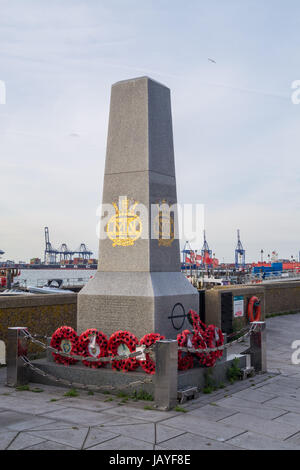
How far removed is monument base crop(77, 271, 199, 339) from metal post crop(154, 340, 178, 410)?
1181mm

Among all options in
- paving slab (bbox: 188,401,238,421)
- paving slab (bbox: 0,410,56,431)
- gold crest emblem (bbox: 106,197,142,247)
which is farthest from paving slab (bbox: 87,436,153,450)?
gold crest emblem (bbox: 106,197,142,247)

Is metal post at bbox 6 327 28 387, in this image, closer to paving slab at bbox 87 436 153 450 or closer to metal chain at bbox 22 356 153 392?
metal chain at bbox 22 356 153 392

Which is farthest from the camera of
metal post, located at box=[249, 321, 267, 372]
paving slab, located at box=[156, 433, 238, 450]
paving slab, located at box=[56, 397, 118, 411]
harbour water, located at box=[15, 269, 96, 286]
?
harbour water, located at box=[15, 269, 96, 286]

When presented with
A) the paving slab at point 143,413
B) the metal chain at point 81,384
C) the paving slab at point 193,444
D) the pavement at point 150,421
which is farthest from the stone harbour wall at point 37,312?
the paving slab at point 193,444

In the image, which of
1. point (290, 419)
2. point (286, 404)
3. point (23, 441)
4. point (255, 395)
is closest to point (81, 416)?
point (23, 441)

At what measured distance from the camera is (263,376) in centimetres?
973

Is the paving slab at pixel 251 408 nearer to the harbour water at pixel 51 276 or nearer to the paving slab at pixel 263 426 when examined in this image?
the paving slab at pixel 263 426

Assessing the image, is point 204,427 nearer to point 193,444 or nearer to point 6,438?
point 193,444

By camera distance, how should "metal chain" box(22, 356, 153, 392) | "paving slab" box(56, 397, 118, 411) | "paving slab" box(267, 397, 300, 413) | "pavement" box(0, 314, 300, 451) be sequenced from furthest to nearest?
"metal chain" box(22, 356, 153, 392) → "paving slab" box(267, 397, 300, 413) → "paving slab" box(56, 397, 118, 411) → "pavement" box(0, 314, 300, 451)

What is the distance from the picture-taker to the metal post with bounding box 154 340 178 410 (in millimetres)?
7207

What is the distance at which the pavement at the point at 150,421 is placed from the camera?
555 cm

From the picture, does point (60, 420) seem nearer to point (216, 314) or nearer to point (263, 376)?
point (263, 376)

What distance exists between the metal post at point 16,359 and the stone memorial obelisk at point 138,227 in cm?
126
